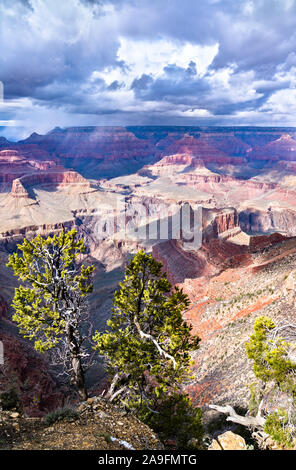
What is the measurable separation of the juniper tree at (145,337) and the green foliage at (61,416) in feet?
7.90

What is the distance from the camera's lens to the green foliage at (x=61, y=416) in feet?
35.7

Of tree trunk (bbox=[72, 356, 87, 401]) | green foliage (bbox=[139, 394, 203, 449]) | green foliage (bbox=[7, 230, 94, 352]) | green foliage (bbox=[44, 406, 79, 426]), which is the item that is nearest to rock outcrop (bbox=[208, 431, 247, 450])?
green foliage (bbox=[139, 394, 203, 449])

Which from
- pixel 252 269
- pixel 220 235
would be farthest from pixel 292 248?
pixel 220 235

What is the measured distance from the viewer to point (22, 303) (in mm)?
12766

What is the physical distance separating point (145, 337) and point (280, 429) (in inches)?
232

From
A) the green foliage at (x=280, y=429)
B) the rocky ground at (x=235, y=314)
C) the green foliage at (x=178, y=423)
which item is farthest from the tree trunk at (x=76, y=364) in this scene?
the green foliage at (x=280, y=429)

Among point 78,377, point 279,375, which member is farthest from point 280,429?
point 78,377

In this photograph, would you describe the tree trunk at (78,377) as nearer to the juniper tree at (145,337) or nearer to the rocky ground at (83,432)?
the juniper tree at (145,337)

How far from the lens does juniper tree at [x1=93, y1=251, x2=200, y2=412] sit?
40.7 ft

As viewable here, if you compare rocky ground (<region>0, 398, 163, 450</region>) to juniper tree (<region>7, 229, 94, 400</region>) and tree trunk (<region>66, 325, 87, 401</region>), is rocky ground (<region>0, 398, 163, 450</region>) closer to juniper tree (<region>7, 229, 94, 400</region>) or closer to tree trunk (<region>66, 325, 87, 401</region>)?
tree trunk (<region>66, 325, 87, 401</region>)

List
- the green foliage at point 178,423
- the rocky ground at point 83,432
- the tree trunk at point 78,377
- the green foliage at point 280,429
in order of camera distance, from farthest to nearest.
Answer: the tree trunk at point 78,377 < the green foliage at point 178,423 < the green foliage at point 280,429 < the rocky ground at point 83,432

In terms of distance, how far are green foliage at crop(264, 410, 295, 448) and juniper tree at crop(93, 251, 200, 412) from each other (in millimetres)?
3468

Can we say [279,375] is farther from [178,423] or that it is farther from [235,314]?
[235,314]

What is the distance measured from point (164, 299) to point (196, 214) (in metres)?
71.8
